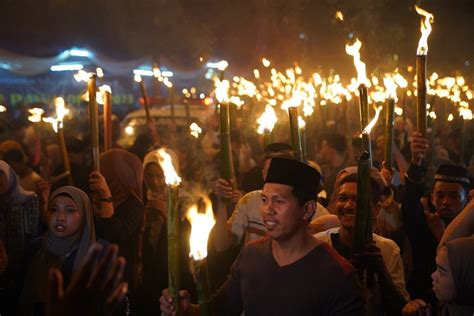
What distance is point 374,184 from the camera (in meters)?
4.21

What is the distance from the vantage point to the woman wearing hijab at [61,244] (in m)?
4.14

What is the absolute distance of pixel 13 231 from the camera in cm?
490

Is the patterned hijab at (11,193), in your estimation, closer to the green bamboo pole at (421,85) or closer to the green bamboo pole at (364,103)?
the green bamboo pole at (364,103)

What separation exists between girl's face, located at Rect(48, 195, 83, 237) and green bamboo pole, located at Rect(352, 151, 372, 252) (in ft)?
6.20

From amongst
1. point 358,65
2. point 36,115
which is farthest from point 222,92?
point 36,115

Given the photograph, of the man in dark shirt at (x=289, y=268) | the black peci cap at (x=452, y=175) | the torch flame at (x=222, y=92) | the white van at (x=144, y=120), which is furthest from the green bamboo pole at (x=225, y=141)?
the white van at (x=144, y=120)

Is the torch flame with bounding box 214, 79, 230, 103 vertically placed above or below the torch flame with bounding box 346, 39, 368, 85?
below

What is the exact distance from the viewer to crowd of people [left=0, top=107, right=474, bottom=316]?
9.94 ft

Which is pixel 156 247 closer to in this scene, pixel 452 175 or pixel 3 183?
pixel 3 183

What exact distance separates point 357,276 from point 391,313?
0.57 metres

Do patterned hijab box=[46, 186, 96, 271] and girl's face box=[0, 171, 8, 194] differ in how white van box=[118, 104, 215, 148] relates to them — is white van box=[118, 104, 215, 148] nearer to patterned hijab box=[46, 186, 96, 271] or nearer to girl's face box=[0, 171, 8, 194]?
girl's face box=[0, 171, 8, 194]

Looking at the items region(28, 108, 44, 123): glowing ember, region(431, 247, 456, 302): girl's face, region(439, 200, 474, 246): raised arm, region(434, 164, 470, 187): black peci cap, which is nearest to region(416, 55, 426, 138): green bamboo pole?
region(439, 200, 474, 246): raised arm

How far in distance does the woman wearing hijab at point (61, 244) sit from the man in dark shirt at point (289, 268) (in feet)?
3.98

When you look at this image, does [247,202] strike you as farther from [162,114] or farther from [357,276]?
[162,114]
